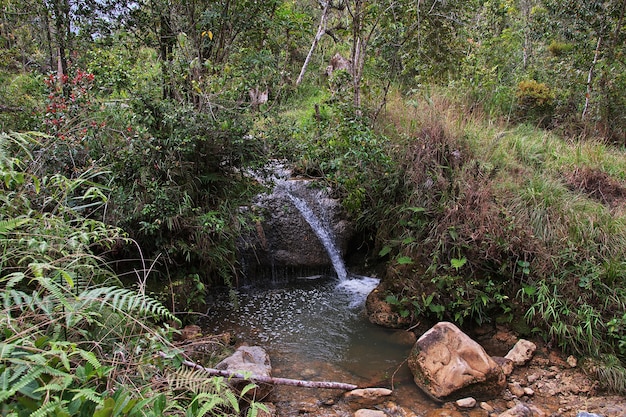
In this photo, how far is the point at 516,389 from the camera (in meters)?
3.71

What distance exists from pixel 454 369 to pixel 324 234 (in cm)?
303

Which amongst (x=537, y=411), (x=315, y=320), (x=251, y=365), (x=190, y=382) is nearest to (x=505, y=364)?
(x=537, y=411)

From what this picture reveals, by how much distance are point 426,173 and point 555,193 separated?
1560 mm

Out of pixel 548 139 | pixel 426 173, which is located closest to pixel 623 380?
pixel 426 173

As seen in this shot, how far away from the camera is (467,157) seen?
542 centimetres

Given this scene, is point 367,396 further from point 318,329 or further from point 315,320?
point 315,320

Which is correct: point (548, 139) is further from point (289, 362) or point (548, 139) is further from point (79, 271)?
point (79, 271)

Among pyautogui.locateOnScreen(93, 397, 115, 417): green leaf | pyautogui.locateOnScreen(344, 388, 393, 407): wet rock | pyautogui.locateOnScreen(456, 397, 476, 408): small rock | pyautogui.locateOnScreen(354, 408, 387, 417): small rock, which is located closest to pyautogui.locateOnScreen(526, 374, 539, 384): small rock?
pyautogui.locateOnScreen(456, 397, 476, 408): small rock


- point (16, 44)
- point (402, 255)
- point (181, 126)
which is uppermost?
point (16, 44)

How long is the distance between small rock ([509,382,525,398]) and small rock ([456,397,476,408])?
1.51ft

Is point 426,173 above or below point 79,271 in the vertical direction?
above

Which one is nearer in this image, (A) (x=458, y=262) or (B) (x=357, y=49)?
(A) (x=458, y=262)

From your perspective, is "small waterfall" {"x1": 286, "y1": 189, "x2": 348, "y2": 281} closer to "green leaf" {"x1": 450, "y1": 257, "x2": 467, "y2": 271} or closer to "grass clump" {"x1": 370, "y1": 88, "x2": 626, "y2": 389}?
"grass clump" {"x1": 370, "y1": 88, "x2": 626, "y2": 389}

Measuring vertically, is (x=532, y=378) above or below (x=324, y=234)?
below
